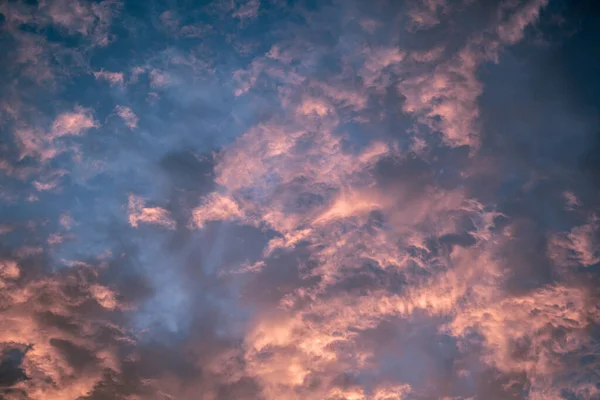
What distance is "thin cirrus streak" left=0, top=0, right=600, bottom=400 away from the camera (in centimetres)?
1247

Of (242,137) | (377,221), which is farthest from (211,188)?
(377,221)

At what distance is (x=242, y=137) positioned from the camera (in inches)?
540

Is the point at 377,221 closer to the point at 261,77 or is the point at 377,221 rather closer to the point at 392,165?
the point at 392,165

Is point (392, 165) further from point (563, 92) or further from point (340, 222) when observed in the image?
point (563, 92)

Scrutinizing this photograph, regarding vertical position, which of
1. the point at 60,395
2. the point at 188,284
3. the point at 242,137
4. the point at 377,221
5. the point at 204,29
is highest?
the point at 204,29

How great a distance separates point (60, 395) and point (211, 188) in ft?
40.6

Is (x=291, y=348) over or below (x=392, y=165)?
below

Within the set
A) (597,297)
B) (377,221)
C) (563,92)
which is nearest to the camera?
(563,92)

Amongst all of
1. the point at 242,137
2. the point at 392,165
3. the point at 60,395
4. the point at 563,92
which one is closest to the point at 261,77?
the point at 242,137

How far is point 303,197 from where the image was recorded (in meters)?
13.9

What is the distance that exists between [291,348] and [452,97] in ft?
40.7

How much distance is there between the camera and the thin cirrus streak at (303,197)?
12.5m

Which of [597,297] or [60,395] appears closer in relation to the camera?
[597,297]

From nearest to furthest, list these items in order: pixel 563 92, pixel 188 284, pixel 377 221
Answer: pixel 563 92 → pixel 377 221 → pixel 188 284
